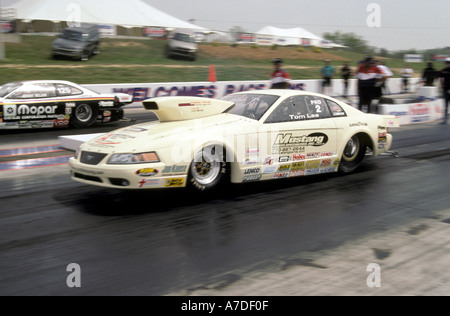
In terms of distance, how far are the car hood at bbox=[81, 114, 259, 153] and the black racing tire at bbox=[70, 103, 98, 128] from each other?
691 centimetres

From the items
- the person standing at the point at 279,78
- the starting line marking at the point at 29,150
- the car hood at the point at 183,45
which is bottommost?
the starting line marking at the point at 29,150

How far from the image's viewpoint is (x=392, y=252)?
15.5 feet

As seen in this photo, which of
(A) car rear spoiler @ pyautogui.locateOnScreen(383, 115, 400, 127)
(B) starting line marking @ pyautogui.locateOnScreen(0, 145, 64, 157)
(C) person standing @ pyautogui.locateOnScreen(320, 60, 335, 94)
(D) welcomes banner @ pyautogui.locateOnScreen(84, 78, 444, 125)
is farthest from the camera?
(C) person standing @ pyautogui.locateOnScreen(320, 60, 335, 94)

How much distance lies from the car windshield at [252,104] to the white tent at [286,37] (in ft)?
173

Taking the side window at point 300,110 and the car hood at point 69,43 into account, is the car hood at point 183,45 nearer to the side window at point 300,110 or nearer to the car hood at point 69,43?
the car hood at point 69,43

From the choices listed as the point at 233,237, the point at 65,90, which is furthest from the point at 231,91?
the point at 233,237

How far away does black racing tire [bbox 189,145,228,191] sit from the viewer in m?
6.17

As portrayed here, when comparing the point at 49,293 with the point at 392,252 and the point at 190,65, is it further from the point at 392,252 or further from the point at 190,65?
the point at 190,65

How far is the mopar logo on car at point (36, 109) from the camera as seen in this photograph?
12.1 meters

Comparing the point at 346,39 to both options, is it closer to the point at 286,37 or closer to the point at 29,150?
the point at 286,37

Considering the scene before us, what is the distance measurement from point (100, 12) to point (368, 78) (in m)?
33.7

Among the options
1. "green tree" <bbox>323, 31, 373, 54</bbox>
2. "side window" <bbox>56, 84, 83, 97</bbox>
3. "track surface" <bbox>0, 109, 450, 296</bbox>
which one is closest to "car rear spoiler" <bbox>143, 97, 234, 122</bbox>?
"track surface" <bbox>0, 109, 450, 296</bbox>

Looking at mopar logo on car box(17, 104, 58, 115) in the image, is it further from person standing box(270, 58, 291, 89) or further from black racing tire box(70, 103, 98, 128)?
person standing box(270, 58, 291, 89)

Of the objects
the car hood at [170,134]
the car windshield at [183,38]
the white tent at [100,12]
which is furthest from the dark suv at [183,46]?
the car hood at [170,134]
